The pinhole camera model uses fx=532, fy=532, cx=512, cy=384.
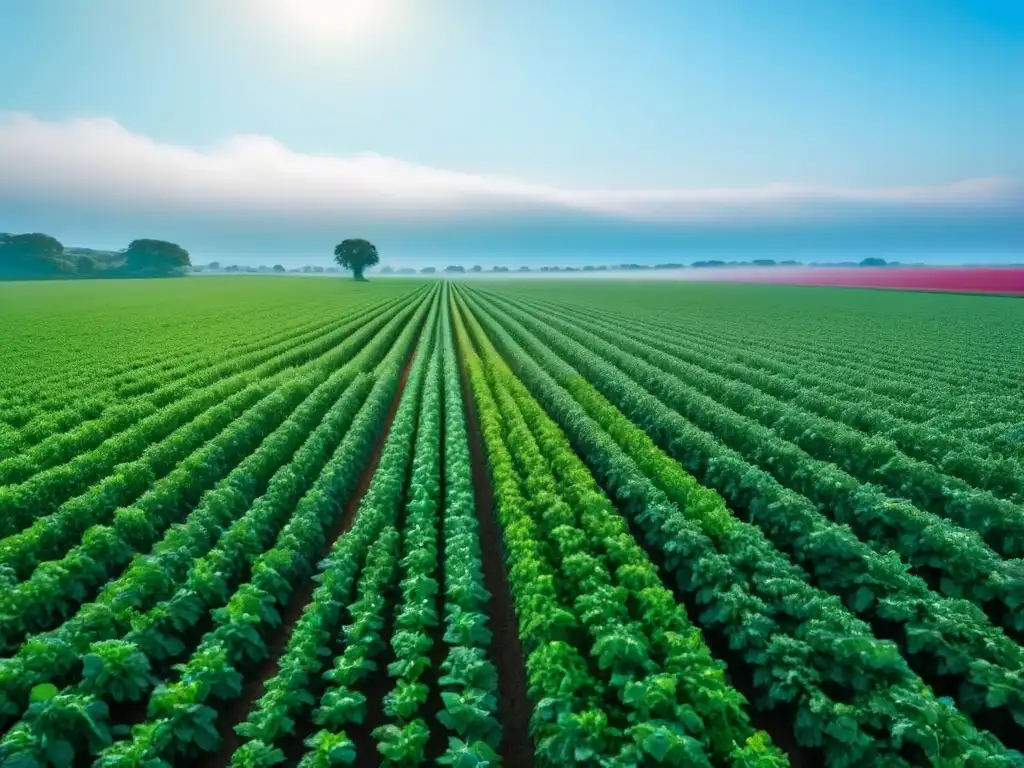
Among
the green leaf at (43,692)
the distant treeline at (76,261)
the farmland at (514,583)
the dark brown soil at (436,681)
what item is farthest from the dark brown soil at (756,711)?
the distant treeline at (76,261)

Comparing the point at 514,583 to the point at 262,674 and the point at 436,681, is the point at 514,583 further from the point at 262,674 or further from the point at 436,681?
the point at 262,674

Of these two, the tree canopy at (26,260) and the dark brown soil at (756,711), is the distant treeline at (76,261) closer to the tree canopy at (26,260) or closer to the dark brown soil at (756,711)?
the tree canopy at (26,260)

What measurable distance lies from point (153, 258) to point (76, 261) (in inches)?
717

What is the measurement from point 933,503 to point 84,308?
65087mm

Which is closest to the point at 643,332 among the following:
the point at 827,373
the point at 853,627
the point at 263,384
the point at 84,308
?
the point at 827,373

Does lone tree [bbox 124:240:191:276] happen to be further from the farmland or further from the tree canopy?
the farmland

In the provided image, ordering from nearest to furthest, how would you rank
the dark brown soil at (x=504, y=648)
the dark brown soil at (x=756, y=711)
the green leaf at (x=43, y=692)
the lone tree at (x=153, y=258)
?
the green leaf at (x=43, y=692) → the dark brown soil at (x=756, y=711) → the dark brown soil at (x=504, y=648) → the lone tree at (x=153, y=258)

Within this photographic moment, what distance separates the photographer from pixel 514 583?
771 cm

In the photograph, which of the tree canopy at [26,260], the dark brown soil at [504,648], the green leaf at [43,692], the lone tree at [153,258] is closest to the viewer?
the green leaf at [43,692]

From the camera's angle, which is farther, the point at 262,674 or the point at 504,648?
the point at 504,648

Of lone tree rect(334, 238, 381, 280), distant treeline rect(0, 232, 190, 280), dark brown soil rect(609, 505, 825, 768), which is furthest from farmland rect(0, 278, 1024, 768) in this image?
distant treeline rect(0, 232, 190, 280)

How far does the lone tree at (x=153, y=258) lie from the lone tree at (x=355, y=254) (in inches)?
2211

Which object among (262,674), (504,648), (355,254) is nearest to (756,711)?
(504,648)

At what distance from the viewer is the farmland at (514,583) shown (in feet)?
17.2
